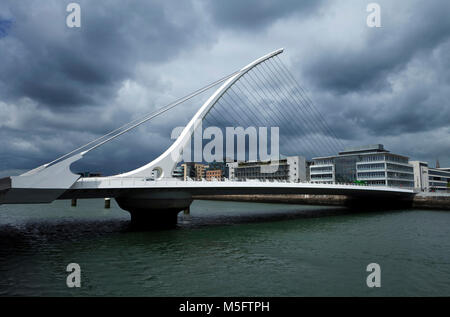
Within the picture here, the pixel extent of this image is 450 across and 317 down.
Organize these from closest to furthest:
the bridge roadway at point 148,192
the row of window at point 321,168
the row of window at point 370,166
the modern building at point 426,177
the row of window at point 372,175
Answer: the bridge roadway at point 148,192 → the row of window at point 372,175 → the row of window at point 370,166 → the row of window at point 321,168 → the modern building at point 426,177

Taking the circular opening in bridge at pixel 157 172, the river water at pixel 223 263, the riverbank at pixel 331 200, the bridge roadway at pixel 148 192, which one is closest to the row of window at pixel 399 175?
the riverbank at pixel 331 200

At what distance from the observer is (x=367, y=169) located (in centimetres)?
7131

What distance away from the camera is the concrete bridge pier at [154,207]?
22.9 metres

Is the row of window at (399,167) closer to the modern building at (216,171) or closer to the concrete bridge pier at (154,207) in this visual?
the concrete bridge pier at (154,207)

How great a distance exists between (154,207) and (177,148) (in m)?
5.27

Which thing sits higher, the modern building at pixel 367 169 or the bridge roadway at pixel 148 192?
the modern building at pixel 367 169

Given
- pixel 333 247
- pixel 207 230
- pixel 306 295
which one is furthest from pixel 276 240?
pixel 306 295

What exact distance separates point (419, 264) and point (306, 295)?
667 centimetres

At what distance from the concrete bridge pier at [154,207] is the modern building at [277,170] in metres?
74.5

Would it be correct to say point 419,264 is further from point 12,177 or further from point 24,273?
point 12,177

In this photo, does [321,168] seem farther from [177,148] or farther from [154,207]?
[154,207]

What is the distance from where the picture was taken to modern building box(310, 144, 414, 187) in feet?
224

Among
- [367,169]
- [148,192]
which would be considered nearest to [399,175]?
[367,169]

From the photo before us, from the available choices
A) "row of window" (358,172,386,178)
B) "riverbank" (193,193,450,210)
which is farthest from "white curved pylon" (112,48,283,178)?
"row of window" (358,172,386,178)
